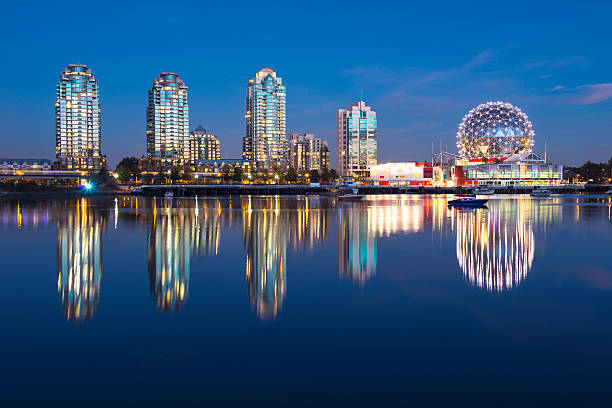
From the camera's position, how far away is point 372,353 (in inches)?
348

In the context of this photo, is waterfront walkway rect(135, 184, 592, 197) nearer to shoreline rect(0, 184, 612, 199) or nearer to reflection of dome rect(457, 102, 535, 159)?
shoreline rect(0, 184, 612, 199)

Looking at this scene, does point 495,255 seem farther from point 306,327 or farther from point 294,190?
point 294,190

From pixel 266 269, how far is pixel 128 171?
177152mm

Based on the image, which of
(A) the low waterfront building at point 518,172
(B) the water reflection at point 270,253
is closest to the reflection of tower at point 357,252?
(B) the water reflection at point 270,253

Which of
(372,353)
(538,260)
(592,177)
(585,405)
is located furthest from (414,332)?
(592,177)

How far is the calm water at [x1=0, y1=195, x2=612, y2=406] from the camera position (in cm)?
744

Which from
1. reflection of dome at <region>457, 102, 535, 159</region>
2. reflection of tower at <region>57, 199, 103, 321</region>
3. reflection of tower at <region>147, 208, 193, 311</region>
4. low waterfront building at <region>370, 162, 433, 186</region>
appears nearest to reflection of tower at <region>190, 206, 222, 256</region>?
reflection of tower at <region>147, 208, 193, 311</region>

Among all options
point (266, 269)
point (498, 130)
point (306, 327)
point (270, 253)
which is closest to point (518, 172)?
point (498, 130)

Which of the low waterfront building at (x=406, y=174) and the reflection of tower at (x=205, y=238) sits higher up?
the low waterfront building at (x=406, y=174)

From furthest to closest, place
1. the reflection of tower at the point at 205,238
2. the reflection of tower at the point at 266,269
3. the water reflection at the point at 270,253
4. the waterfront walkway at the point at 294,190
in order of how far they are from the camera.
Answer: the waterfront walkway at the point at 294,190
the reflection of tower at the point at 205,238
the water reflection at the point at 270,253
the reflection of tower at the point at 266,269

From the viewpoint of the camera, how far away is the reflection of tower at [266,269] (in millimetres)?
12586

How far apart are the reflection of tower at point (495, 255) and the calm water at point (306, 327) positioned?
0.15 metres

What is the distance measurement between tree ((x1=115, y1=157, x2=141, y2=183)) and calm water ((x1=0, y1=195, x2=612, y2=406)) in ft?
554

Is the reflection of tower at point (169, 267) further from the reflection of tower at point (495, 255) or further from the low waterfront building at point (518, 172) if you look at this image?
the low waterfront building at point (518, 172)
